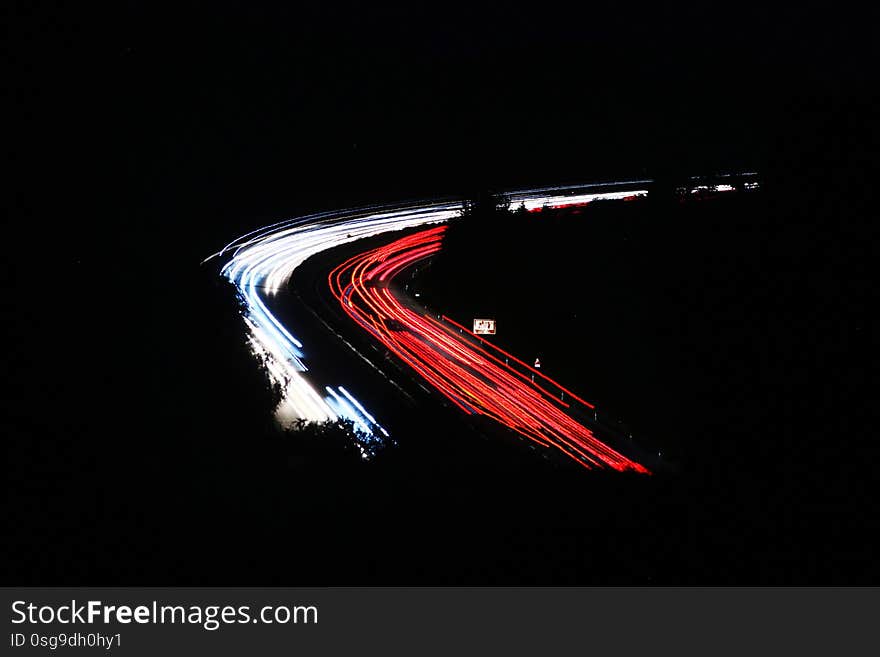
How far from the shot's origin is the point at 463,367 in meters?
19.8

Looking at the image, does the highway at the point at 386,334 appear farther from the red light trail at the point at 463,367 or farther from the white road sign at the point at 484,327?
the white road sign at the point at 484,327

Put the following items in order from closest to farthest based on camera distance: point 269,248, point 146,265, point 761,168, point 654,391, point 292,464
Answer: point 292,464, point 146,265, point 761,168, point 654,391, point 269,248

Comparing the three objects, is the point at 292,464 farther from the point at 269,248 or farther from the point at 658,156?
the point at 658,156

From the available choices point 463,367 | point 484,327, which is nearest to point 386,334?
point 484,327

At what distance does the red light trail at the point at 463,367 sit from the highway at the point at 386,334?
0.10 ft

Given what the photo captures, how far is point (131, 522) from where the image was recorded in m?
7.64

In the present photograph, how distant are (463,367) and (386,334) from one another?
122 inches

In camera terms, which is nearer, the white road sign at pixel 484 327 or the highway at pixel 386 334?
the highway at pixel 386 334

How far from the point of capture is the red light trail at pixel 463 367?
52.1 feet

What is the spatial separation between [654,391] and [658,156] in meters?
27.1

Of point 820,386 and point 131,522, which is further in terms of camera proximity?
point 820,386

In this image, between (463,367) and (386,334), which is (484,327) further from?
(386,334)

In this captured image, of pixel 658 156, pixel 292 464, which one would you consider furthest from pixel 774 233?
pixel 658 156

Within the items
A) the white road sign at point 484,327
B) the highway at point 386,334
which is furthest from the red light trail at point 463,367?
the white road sign at point 484,327
